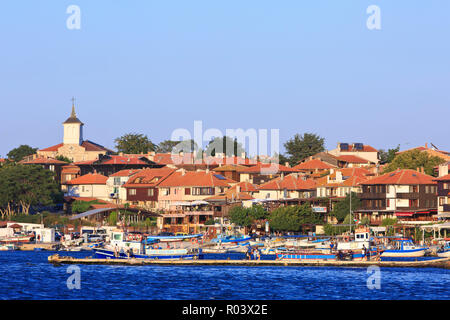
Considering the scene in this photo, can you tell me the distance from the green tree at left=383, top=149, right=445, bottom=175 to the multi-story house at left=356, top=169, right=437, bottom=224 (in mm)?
12343

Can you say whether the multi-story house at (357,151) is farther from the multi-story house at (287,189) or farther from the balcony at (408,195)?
the balcony at (408,195)

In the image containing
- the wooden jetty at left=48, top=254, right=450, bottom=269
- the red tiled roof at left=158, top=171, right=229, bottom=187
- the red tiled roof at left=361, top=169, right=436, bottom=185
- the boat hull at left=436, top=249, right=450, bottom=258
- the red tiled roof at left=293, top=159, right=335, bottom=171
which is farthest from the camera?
the red tiled roof at left=293, top=159, right=335, bottom=171

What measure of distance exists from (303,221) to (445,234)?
1838 centimetres

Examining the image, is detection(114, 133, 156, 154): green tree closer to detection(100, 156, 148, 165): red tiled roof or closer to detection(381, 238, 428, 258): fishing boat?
detection(100, 156, 148, 165): red tiled roof

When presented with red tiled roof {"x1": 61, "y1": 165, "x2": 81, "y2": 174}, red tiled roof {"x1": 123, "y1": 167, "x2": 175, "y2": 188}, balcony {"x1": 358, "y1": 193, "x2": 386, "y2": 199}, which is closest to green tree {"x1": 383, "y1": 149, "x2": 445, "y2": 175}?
balcony {"x1": 358, "y1": 193, "x2": 386, "y2": 199}

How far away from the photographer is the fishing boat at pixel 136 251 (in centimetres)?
8469

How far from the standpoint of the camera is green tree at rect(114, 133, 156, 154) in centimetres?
18588

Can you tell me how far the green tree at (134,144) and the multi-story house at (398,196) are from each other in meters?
81.8

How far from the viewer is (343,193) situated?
118m

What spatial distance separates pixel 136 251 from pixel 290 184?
40107mm

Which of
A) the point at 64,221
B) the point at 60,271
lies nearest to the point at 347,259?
the point at 60,271
